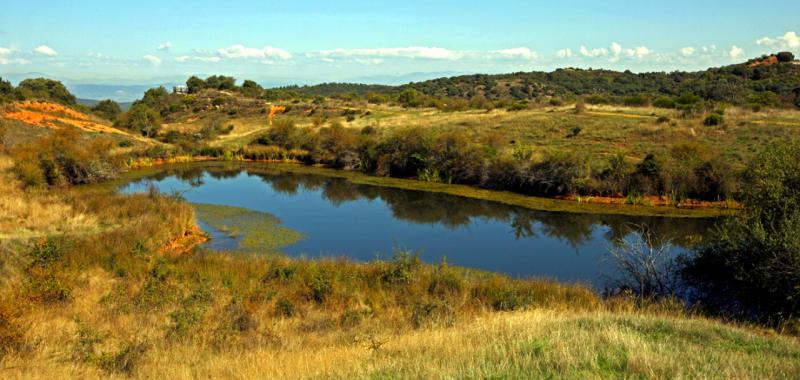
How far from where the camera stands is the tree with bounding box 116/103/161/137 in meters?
58.3

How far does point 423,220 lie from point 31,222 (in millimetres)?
15867

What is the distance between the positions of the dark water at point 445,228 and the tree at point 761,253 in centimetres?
201

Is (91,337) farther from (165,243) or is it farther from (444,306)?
(165,243)

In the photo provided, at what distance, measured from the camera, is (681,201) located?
27.2m

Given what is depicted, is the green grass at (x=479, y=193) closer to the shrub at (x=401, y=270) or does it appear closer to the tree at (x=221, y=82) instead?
the shrub at (x=401, y=270)

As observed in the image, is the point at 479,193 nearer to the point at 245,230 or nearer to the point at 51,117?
the point at 245,230

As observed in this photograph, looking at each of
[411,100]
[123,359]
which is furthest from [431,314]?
[411,100]

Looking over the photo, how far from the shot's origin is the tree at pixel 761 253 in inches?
480

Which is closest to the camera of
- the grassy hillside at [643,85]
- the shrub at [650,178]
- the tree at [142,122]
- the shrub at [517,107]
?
the shrub at [650,178]

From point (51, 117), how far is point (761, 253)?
5815 centimetres

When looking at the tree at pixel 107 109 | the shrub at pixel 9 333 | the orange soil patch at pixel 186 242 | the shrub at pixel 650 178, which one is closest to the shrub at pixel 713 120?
the shrub at pixel 650 178

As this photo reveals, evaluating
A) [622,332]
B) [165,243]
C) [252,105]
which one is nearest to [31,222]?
[165,243]

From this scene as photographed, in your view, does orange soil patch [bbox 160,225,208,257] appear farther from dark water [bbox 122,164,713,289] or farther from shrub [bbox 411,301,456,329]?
shrub [bbox 411,301,456,329]

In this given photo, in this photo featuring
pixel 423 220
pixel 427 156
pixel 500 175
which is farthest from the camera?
pixel 427 156
